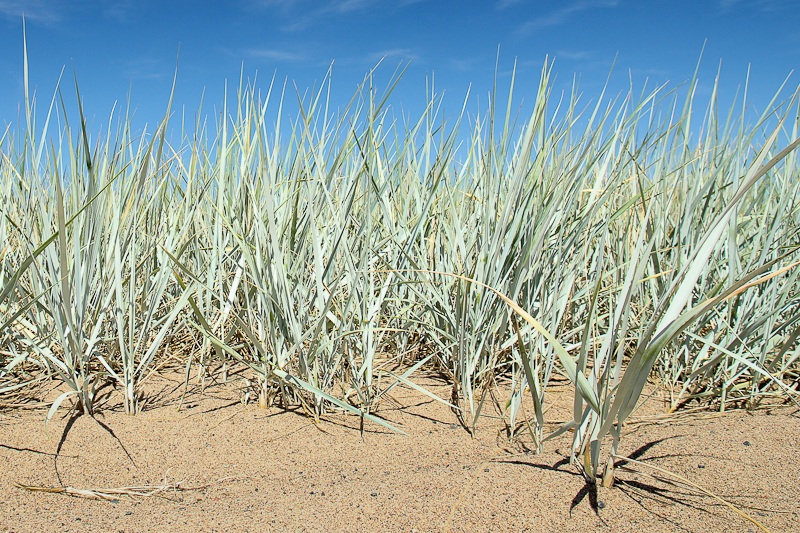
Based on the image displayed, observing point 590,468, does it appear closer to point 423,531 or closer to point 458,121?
point 423,531

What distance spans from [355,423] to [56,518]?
0.59 metres

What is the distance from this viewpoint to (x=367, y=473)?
1.23 meters

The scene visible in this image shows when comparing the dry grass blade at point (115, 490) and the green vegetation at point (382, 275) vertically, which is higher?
the green vegetation at point (382, 275)

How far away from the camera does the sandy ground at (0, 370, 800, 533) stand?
105 centimetres

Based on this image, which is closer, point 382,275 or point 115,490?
point 115,490

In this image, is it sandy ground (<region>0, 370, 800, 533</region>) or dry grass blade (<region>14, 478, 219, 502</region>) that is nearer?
sandy ground (<region>0, 370, 800, 533</region>)

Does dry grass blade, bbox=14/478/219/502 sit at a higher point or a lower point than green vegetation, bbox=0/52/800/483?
lower

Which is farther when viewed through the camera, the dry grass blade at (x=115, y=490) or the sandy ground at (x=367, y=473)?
the dry grass blade at (x=115, y=490)

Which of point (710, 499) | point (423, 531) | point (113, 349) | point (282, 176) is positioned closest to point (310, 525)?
point (423, 531)

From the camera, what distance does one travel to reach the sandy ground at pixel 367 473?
1053mm

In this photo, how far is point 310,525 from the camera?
105 centimetres

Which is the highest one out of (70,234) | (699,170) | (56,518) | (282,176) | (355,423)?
(699,170)

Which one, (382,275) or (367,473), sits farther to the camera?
(382,275)

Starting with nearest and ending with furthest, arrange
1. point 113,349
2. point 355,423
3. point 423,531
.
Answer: point 423,531 < point 355,423 < point 113,349
